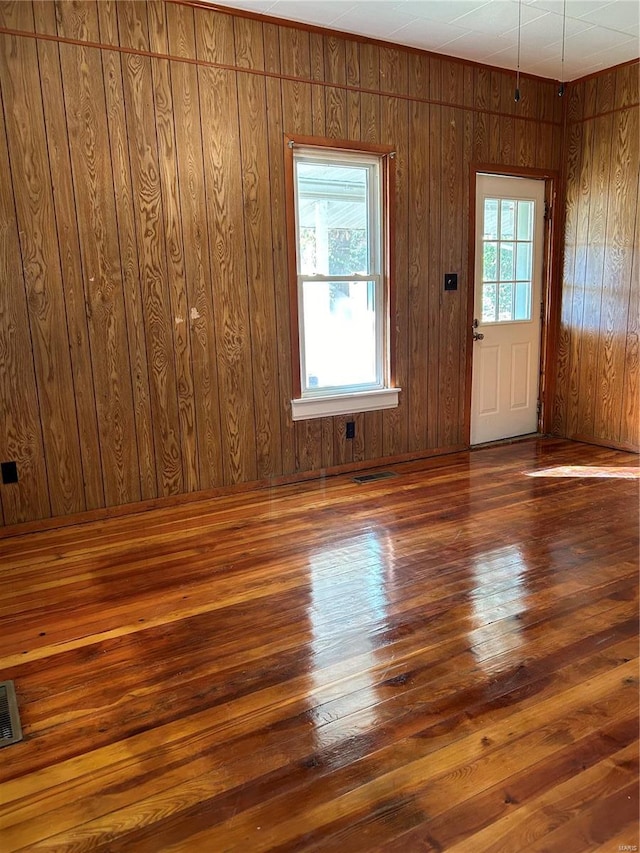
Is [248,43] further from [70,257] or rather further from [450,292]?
[450,292]

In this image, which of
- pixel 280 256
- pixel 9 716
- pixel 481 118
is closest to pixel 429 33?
pixel 481 118

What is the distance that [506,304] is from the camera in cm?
505

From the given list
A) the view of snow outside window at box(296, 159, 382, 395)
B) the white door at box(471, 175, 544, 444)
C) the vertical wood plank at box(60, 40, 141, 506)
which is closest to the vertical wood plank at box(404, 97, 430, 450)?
the view of snow outside window at box(296, 159, 382, 395)

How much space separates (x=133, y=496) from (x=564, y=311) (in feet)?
12.5

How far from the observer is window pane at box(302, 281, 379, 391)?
4172 millimetres

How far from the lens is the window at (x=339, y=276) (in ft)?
13.2

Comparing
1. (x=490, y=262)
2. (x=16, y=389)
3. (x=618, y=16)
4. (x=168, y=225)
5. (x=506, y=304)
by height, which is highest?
(x=618, y=16)

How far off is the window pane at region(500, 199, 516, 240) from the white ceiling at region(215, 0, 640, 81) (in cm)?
97

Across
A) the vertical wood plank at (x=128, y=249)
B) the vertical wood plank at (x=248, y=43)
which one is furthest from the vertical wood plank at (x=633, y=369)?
the vertical wood plank at (x=128, y=249)

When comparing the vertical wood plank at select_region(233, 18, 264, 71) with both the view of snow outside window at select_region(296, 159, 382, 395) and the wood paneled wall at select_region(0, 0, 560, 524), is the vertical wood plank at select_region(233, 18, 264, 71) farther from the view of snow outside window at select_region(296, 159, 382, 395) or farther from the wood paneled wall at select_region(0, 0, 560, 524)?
the view of snow outside window at select_region(296, 159, 382, 395)

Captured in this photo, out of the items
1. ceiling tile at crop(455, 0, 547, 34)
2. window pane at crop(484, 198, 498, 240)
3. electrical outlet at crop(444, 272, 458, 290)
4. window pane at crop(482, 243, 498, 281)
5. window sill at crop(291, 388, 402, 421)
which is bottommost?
window sill at crop(291, 388, 402, 421)

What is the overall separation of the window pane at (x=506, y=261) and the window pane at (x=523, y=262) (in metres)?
0.07

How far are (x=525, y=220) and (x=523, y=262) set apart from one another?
1.09 ft

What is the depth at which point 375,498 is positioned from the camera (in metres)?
3.88
